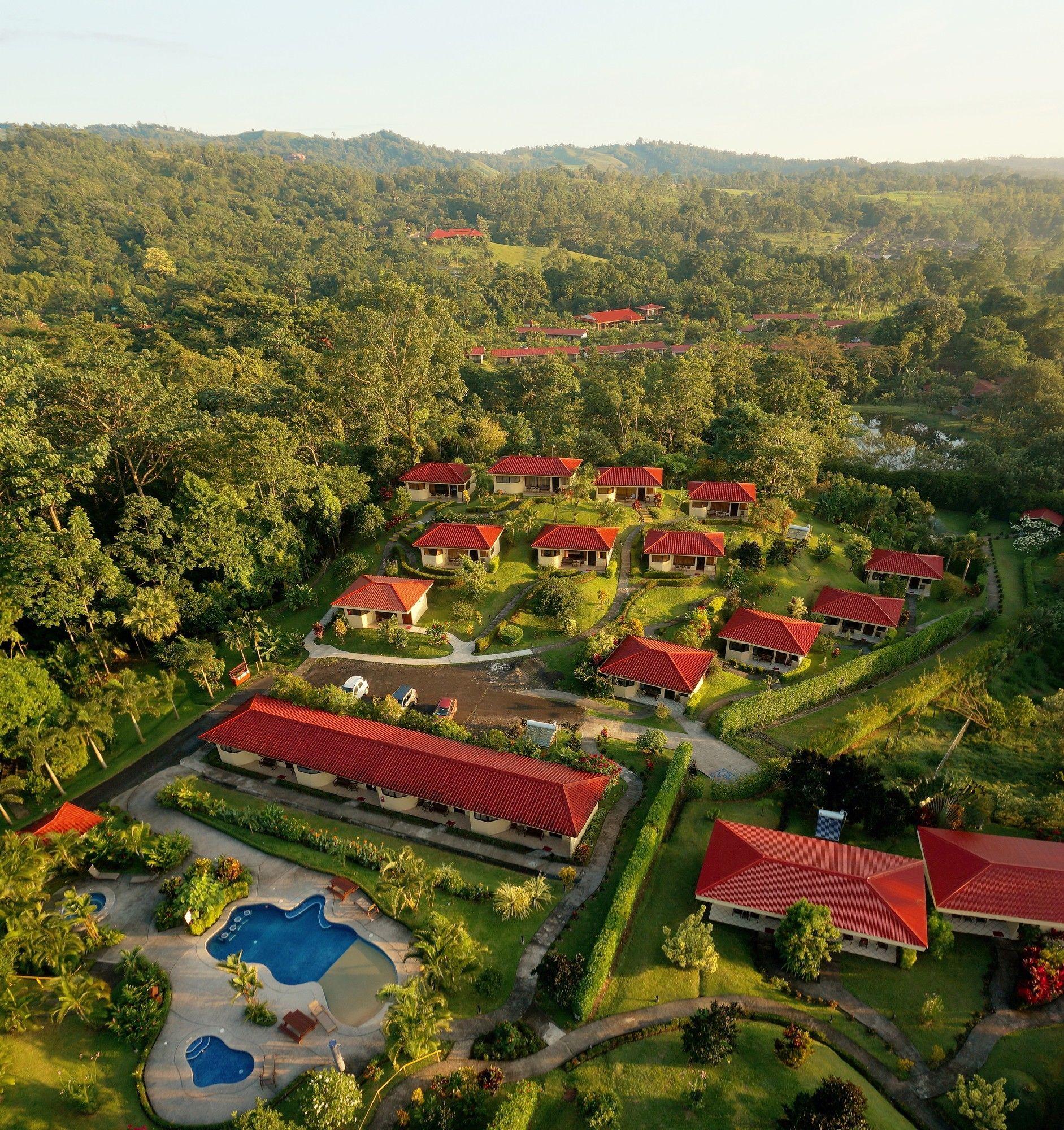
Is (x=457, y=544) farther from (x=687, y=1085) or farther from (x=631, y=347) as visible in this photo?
(x=631, y=347)

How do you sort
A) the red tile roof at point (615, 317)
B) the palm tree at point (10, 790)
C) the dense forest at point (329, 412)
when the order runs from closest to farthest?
the palm tree at point (10, 790) < the dense forest at point (329, 412) < the red tile roof at point (615, 317)

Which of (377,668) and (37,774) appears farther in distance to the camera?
(377,668)

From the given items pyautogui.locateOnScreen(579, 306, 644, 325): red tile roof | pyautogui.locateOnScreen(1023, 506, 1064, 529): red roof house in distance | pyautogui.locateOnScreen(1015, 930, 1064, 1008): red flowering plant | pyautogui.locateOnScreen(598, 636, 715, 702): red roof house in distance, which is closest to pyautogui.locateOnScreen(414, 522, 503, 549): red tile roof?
pyautogui.locateOnScreen(598, 636, 715, 702): red roof house in distance

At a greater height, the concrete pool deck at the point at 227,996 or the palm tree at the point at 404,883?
the palm tree at the point at 404,883

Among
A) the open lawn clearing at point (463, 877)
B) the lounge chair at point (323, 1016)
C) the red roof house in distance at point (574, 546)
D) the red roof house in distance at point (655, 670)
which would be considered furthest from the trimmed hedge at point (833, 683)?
the lounge chair at point (323, 1016)

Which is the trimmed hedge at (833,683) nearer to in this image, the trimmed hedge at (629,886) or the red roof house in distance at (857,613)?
the red roof house in distance at (857,613)

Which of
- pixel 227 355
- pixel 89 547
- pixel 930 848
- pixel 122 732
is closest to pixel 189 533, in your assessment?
pixel 89 547

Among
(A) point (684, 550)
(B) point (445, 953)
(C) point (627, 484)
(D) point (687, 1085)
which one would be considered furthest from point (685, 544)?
(D) point (687, 1085)

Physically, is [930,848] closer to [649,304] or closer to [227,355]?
[227,355]

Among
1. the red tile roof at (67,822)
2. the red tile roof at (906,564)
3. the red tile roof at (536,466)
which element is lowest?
the red tile roof at (67,822)
